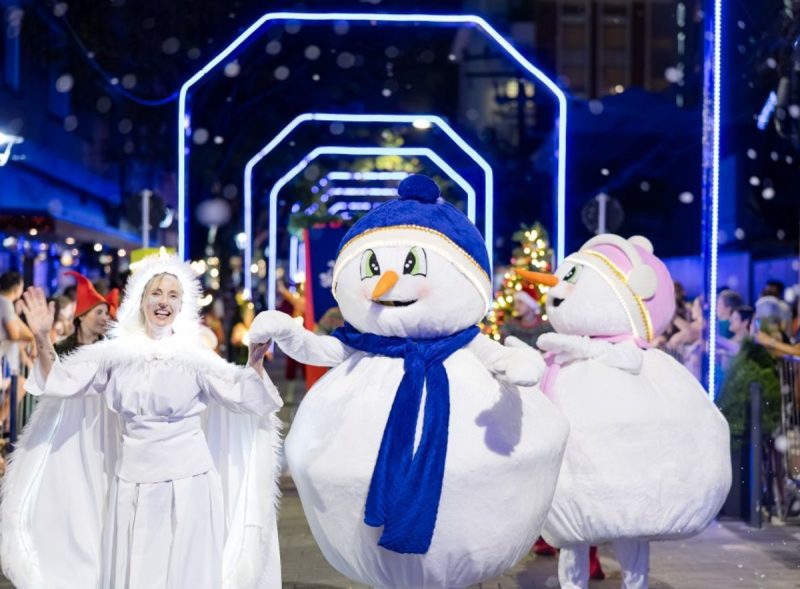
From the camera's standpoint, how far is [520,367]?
573cm

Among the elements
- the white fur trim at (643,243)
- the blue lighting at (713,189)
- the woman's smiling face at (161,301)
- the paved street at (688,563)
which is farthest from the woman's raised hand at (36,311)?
the blue lighting at (713,189)

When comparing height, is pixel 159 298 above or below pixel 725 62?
below

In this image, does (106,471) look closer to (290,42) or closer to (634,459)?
(634,459)

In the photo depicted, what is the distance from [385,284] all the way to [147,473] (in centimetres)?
137

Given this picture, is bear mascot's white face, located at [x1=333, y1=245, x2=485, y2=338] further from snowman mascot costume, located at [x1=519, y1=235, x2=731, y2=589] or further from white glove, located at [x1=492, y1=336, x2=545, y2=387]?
snowman mascot costume, located at [x1=519, y1=235, x2=731, y2=589]

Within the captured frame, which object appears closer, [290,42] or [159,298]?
[159,298]

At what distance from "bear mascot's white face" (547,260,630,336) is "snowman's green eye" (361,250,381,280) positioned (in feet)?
5.25

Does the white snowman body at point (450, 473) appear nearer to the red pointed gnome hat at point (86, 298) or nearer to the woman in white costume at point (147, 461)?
the woman in white costume at point (147, 461)

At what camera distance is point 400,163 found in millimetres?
37719

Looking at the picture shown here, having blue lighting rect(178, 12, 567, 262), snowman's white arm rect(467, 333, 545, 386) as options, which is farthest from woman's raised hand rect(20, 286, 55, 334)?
blue lighting rect(178, 12, 567, 262)

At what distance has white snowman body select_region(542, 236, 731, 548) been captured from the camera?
270 inches

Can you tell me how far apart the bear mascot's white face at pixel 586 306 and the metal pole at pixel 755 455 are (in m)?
3.66

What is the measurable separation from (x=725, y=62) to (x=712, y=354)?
19010 millimetres

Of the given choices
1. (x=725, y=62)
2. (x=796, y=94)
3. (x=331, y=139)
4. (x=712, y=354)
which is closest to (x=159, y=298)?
(x=712, y=354)
